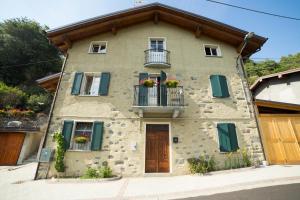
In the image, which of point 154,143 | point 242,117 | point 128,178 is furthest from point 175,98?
point 128,178

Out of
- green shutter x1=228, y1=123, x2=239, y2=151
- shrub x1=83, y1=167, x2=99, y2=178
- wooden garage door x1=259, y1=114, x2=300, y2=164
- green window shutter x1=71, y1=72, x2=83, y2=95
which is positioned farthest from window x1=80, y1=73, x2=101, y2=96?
wooden garage door x1=259, y1=114, x2=300, y2=164

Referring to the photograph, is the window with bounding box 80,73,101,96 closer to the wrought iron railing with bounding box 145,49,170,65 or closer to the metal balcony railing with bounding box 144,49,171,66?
the metal balcony railing with bounding box 144,49,171,66

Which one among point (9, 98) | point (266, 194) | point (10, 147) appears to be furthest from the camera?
point (9, 98)

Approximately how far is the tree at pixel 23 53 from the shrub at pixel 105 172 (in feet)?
78.7

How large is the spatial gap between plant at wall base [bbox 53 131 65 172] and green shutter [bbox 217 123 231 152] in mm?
8030

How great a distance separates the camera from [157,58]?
10.8 meters

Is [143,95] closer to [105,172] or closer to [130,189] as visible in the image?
[105,172]

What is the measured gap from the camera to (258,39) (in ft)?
36.2

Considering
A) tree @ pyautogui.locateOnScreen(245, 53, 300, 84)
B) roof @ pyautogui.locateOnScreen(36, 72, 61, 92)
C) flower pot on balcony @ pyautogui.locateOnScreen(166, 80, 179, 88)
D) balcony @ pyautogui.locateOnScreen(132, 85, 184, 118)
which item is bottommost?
balcony @ pyautogui.locateOnScreen(132, 85, 184, 118)

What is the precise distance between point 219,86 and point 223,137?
3035mm

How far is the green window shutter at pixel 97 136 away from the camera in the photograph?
862cm

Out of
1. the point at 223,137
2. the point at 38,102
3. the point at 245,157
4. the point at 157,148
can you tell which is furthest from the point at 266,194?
the point at 38,102

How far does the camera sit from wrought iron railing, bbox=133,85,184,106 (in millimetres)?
9133

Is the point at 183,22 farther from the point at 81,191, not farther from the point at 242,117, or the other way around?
the point at 81,191
